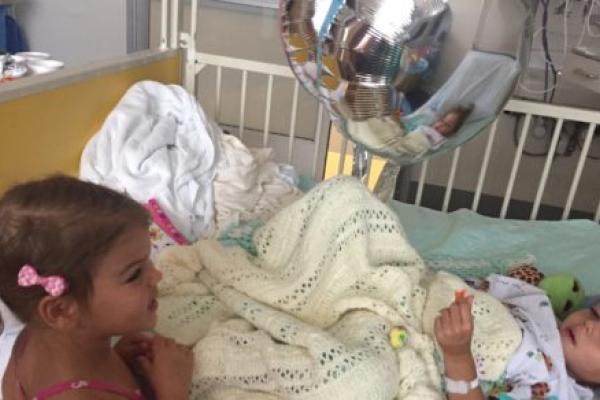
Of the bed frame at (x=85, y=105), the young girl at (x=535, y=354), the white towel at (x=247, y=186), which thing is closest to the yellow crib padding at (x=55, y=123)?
the bed frame at (x=85, y=105)

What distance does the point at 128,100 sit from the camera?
136 centimetres

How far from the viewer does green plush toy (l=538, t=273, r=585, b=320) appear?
1.14m

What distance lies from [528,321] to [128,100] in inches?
37.9

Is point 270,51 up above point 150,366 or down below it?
above

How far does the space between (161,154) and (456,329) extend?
0.78 meters

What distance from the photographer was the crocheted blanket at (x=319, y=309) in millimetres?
781

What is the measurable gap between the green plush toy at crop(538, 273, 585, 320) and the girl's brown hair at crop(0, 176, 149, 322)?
33.4 inches

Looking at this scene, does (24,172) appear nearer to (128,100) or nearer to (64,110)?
(64,110)

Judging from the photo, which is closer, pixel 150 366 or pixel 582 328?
pixel 150 366

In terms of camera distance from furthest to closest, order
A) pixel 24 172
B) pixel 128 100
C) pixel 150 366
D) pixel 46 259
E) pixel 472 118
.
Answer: pixel 128 100
pixel 24 172
pixel 472 118
pixel 150 366
pixel 46 259

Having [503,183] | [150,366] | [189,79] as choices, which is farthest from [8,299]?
[503,183]

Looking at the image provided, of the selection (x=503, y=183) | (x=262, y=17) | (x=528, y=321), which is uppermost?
(x=262, y=17)

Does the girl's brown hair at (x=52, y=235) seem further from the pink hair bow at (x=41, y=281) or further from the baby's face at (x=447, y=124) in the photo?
the baby's face at (x=447, y=124)

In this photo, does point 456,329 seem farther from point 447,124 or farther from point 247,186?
point 247,186
